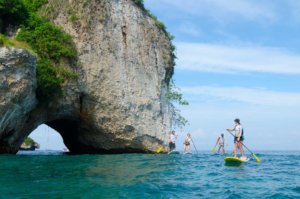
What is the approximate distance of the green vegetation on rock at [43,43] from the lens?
2447cm

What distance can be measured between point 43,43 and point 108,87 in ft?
18.7

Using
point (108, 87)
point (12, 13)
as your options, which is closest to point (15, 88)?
point (12, 13)

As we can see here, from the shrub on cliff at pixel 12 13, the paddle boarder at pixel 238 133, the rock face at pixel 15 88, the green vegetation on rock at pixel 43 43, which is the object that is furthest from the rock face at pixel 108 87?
the paddle boarder at pixel 238 133

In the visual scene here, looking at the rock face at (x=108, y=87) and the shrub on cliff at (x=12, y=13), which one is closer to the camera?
the shrub on cliff at (x=12, y=13)

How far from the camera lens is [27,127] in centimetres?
2581

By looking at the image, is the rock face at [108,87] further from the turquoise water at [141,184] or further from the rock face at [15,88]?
the turquoise water at [141,184]

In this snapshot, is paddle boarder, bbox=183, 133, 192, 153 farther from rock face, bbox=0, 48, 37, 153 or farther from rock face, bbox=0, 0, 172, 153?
rock face, bbox=0, 48, 37, 153

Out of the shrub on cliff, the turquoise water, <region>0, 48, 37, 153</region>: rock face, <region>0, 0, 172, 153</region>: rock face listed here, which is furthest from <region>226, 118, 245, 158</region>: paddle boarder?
the shrub on cliff

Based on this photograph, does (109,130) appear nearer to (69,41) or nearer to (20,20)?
(69,41)

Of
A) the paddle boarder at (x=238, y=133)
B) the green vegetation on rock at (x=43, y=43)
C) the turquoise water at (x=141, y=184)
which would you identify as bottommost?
the turquoise water at (x=141, y=184)

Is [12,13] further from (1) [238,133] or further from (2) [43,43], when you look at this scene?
(1) [238,133]

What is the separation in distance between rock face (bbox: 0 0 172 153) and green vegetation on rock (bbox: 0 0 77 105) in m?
0.86

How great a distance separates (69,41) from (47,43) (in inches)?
80.4

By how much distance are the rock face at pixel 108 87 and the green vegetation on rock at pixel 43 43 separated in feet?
2.81
